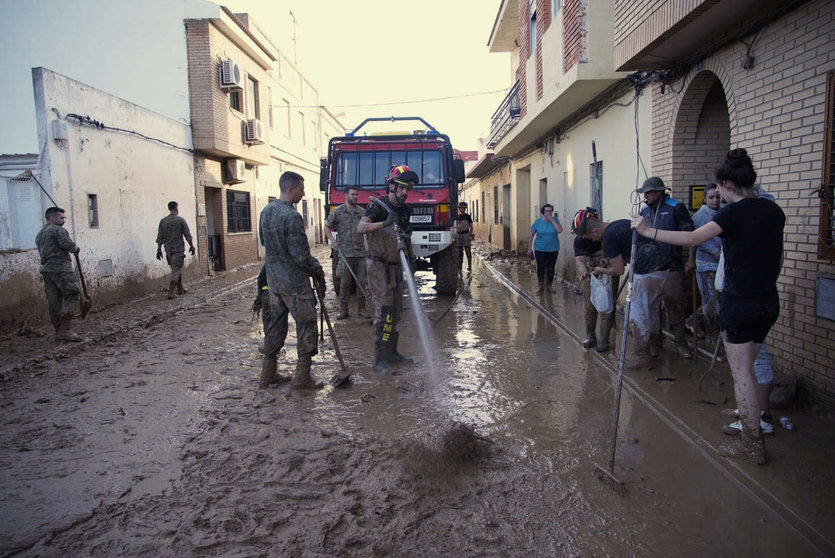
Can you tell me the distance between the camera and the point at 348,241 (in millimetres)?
8234

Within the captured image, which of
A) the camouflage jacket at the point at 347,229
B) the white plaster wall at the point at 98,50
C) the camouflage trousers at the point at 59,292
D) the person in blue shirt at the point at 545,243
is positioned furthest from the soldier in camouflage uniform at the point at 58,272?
the white plaster wall at the point at 98,50

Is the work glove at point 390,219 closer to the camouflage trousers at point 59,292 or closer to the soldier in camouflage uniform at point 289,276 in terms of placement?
the soldier in camouflage uniform at point 289,276

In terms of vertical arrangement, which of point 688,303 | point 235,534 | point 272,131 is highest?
point 272,131

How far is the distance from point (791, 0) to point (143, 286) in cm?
1139

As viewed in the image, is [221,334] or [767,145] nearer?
[767,145]

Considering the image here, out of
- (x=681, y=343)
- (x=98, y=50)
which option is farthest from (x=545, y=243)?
(x=98, y=50)

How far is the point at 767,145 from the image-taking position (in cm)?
488

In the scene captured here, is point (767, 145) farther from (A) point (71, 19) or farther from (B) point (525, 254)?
(A) point (71, 19)

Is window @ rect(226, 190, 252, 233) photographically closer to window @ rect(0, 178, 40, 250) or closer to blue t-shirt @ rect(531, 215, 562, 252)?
window @ rect(0, 178, 40, 250)

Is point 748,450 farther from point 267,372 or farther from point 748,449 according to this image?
point 267,372

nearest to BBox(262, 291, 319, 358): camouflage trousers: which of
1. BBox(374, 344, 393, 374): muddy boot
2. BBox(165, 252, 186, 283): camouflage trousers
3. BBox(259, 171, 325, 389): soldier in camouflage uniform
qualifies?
BBox(259, 171, 325, 389): soldier in camouflage uniform

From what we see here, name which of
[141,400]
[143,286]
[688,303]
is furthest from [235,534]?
[143,286]

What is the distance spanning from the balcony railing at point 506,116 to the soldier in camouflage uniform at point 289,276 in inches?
377

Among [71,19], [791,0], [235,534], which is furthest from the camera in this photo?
[71,19]
